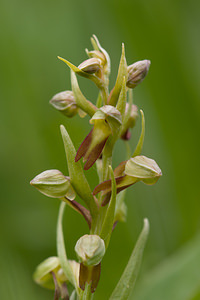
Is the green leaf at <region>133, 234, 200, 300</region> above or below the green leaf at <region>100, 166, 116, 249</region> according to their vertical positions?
below

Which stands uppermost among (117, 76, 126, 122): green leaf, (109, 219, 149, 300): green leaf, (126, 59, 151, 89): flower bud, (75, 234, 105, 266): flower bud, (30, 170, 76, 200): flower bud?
(126, 59, 151, 89): flower bud

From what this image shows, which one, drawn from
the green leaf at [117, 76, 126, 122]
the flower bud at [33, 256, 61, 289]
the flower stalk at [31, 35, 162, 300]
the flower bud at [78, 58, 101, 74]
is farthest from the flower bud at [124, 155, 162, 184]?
the flower bud at [33, 256, 61, 289]

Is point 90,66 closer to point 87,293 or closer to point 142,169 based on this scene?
point 142,169

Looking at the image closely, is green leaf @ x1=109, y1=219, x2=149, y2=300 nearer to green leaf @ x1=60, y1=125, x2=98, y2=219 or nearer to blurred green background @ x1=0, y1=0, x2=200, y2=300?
green leaf @ x1=60, y1=125, x2=98, y2=219

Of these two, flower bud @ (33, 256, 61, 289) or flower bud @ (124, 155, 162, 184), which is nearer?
flower bud @ (124, 155, 162, 184)

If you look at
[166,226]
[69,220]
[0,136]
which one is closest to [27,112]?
[0,136]

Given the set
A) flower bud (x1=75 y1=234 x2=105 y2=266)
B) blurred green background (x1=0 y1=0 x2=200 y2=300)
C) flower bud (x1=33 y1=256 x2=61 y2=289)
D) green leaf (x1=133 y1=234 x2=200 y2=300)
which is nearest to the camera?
flower bud (x1=75 y1=234 x2=105 y2=266)

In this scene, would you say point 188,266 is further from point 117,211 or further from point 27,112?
point 27,112
